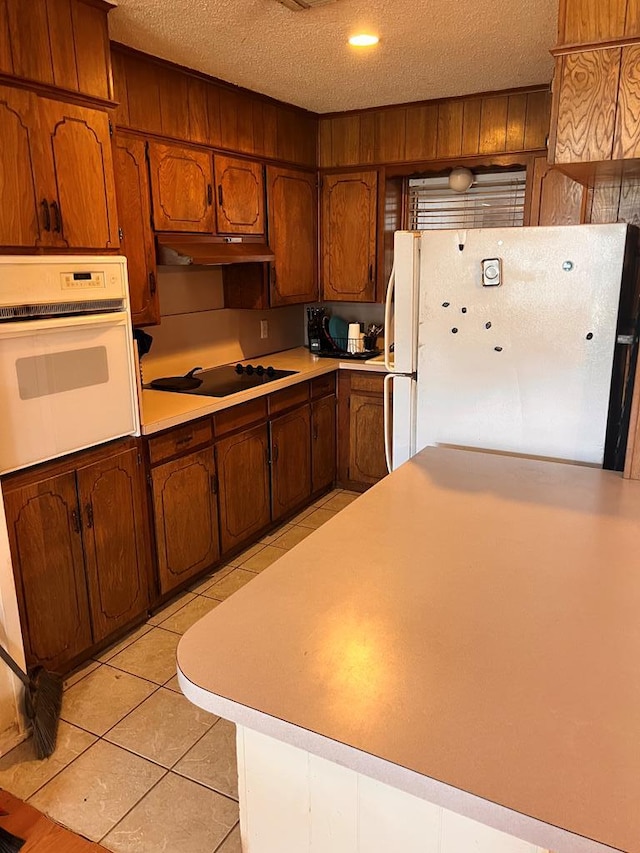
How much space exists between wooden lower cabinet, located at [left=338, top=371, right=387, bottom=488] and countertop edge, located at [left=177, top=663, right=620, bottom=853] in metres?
3.04

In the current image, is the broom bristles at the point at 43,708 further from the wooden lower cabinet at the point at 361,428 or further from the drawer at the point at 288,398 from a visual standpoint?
the wooden lower cabinet at the point at 361,428

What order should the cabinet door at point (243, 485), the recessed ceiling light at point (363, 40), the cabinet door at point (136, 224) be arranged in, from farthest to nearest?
the cabinet door at point (243, 485) < the cabinet door at point (136, 224) < the recessed ceiling light at point (363, 40)

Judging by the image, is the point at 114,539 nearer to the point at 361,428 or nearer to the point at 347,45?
the point at 361,428

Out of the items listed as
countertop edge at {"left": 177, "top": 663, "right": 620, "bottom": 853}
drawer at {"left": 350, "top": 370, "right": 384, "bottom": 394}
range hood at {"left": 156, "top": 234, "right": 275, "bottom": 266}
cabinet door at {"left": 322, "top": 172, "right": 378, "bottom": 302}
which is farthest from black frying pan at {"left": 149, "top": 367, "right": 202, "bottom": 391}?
countertop edge at {"left": 177, "top": 663, "right": 620, "bottom": 853}

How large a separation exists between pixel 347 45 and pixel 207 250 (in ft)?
3.55

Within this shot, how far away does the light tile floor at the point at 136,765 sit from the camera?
1.76 meters

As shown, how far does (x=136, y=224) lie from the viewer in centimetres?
270

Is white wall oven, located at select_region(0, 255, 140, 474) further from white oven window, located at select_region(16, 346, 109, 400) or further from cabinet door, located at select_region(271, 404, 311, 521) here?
cabinet door, located at select_region(271, 404, 311, 521)

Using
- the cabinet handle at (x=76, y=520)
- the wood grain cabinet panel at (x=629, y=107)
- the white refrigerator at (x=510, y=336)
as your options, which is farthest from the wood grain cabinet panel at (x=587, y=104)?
the cabinet handle at (x=76, y=520)

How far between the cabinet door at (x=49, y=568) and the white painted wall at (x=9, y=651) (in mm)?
140

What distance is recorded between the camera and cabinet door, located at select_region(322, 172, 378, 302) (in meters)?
3.94

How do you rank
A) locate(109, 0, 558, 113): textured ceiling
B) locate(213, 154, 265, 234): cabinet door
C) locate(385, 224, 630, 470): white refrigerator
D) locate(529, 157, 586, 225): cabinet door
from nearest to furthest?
locate(385, 224, 630, 470): white refrigerator → locate(109, 0, 558, 113): textured ceiling → locate(213, 154, 265, 234): cabinet door → locate(529, 157, 586, 225): cabinet door

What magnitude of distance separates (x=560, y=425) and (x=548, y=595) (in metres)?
0.91

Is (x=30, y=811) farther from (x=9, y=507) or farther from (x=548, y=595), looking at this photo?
(x=548, y=595)
